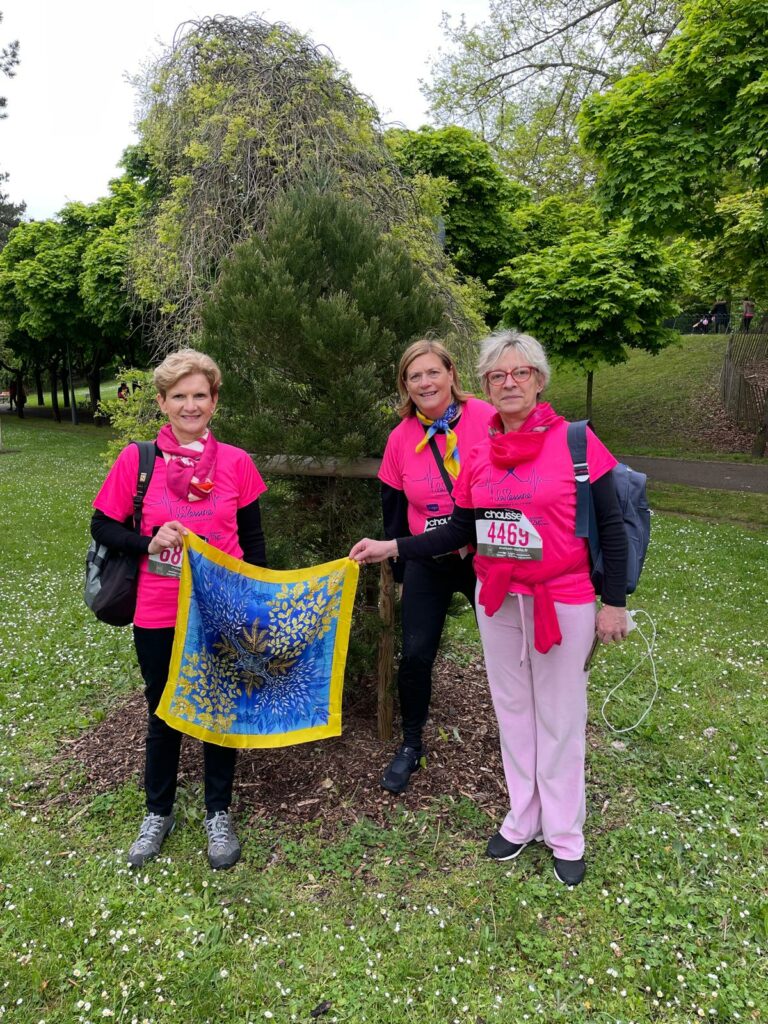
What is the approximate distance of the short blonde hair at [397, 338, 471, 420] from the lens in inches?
126

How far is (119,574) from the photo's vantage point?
3025 millimetres

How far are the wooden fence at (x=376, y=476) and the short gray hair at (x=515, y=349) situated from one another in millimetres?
976

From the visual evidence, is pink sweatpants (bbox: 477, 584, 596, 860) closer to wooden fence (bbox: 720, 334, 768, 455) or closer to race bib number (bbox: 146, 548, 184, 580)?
race bib number (bbox: 146, 548, 184, 580)

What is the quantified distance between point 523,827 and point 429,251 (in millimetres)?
5230

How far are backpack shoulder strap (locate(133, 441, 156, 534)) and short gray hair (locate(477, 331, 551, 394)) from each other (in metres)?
1.43

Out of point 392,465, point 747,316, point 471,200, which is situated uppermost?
point 471,200

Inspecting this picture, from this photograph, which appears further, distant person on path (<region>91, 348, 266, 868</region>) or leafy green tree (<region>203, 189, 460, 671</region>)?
leafy green tree (<region>203, 189, 460, 671</region>)

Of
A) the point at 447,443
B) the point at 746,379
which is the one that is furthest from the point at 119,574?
the point at 746,379

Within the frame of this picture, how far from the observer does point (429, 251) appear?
6730 mm

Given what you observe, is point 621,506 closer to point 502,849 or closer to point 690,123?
point 502,849

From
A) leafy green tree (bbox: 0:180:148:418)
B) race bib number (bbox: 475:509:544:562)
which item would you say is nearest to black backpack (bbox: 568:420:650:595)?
race bib number (bbox: 475:509:544:562)

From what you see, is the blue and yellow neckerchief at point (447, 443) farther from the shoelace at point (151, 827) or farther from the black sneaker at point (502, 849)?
the shoelace at point (151, 827)

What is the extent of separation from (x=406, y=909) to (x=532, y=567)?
1577 millimetres

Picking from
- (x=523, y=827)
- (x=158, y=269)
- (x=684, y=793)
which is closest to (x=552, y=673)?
(x=523, y=827)
